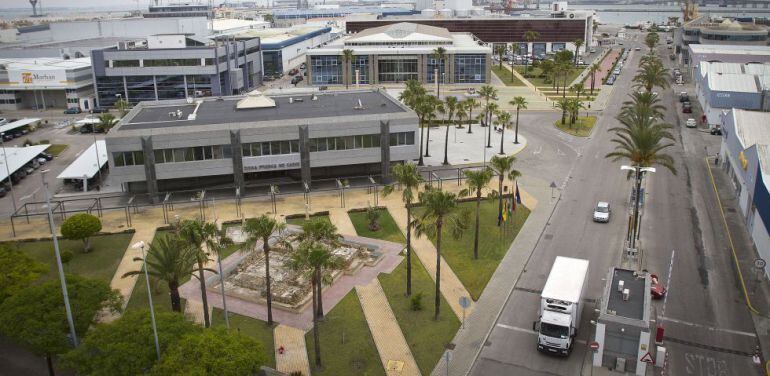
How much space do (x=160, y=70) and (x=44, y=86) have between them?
22.3 metres

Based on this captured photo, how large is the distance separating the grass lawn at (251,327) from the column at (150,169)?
25.9 meters

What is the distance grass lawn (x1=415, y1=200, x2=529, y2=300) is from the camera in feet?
152

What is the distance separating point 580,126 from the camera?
313ft

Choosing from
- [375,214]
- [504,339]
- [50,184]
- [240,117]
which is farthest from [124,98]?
[504,339]

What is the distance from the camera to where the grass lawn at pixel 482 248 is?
46406 mm

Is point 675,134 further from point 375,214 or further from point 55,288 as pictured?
point 55,288

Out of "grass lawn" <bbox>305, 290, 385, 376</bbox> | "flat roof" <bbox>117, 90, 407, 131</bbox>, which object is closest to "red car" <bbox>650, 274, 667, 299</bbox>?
"grass lawn" <bbox>305, 290, 385, 376</bbox>

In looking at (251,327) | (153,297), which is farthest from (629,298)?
(153,297)

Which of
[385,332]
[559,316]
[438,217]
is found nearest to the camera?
[559,316]

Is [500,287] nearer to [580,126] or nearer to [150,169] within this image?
[150,169]

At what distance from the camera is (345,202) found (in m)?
63.9

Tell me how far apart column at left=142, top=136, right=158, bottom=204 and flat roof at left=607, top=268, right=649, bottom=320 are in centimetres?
4590

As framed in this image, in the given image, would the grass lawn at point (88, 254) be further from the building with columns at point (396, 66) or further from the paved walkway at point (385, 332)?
the building with columns at point (396, 66)

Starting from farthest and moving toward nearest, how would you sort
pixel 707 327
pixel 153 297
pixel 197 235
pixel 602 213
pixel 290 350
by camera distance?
pixel 602 213 < pixel 153 297 < pixel 707 327 < pixel 290 350 < pixel 197 235
